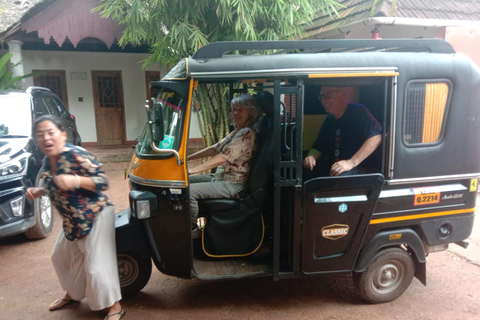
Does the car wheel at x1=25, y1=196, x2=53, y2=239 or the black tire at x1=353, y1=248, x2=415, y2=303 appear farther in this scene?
the car wheel at x1=25, y1=196, x2=53, y2=239

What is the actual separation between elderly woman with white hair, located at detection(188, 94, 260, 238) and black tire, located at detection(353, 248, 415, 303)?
131 cm

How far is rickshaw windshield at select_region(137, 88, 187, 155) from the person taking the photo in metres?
2.75

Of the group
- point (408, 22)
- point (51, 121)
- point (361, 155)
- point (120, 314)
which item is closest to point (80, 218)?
point (51, 121)

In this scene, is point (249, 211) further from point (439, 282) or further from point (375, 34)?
point (375, 34)

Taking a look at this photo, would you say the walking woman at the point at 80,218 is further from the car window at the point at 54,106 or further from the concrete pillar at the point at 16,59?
the concrete pillar at the point at 16,59

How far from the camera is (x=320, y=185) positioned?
287cm

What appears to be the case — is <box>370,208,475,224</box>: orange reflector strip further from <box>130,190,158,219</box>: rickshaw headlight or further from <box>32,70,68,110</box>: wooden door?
<box>32,70,68,110</box>: wooden door

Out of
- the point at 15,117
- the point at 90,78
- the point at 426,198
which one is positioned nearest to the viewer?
the point at 426,198

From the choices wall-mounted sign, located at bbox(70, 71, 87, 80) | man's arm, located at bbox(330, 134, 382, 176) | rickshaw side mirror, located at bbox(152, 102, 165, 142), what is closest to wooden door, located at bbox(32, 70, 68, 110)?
wall-mounted sign, located at bbox(70, 71, 87, 80)

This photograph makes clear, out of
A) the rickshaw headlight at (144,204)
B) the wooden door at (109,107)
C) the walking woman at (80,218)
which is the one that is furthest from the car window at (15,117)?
the wooden door at (109,107)

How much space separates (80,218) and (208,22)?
14.5ft

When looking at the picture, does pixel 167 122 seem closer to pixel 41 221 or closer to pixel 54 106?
pixel 41 221

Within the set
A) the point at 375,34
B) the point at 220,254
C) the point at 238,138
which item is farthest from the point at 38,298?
the point at 375,34

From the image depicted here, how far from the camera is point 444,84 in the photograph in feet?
9.66
